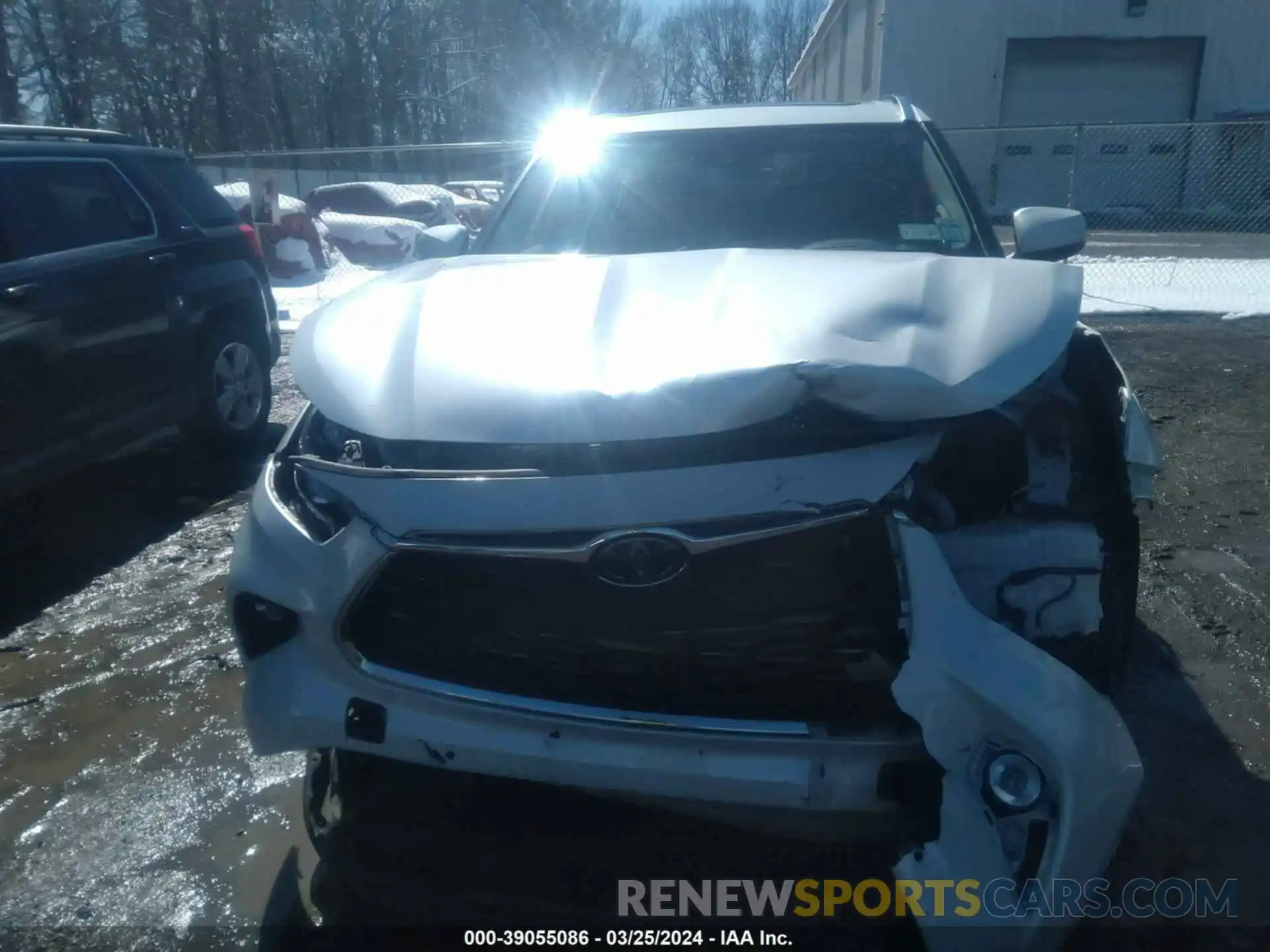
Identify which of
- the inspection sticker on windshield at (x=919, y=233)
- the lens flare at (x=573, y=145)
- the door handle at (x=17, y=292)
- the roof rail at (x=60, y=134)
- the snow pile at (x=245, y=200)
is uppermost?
the roof rail at (x=60, y=134)

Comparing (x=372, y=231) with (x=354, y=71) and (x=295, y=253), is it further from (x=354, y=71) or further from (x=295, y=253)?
(x=354, y=71)

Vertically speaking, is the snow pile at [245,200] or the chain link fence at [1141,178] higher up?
the snow pile at [245,200]

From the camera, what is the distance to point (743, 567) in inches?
74.9

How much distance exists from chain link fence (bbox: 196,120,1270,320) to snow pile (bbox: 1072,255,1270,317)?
1.6 inches

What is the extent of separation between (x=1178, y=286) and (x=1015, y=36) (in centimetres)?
1634

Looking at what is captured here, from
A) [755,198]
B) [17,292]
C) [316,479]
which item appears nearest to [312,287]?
[17,292]

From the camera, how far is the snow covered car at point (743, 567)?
180 cm

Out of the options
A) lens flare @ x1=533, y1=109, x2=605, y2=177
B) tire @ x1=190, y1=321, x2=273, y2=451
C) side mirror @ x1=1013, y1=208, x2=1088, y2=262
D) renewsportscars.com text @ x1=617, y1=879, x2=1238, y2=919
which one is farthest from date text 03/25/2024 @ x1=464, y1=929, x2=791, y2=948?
tire @ x1=190, y1=321, x2=273, y2=451

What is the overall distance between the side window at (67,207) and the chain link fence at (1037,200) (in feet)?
5.57

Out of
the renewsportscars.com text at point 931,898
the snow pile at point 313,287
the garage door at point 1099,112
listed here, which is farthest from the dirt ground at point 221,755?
the garage door at point 1099,112

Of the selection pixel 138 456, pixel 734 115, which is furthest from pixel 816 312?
pixel 138 456

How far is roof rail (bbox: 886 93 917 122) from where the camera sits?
3707mm

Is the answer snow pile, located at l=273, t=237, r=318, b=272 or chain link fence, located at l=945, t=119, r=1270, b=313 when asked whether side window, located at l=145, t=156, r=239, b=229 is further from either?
chain link fence, located at l=945, t=119, r=1270, b=313

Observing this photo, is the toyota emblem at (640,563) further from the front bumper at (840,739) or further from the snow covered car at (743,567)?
the front bumper at (840,739)
